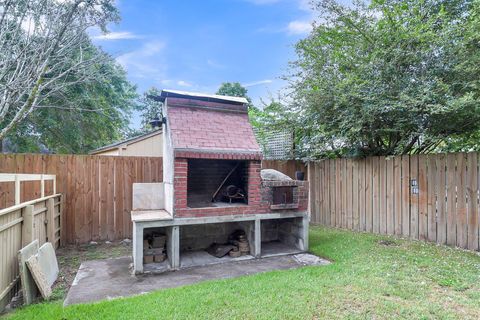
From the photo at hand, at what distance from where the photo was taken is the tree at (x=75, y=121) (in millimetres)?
9031

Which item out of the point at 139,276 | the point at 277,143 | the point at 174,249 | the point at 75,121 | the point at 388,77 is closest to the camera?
the point at 139,276

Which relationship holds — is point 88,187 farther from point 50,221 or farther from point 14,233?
point 14,233

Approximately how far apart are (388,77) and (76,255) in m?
6.92

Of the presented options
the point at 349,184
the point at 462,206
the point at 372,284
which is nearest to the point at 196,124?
the point at 372,284

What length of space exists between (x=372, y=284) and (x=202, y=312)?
7.07ft

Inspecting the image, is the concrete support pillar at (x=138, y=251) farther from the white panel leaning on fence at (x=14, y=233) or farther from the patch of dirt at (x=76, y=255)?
the white panel leaning on fence at (x=14, y=233)

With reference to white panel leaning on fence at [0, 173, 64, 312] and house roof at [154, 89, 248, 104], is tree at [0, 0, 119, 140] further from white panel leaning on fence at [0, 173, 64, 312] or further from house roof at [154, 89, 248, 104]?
house roof at [154, 89, 248, 104]

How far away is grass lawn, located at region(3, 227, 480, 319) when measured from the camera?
2.81 meters

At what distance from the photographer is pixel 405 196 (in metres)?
5.98

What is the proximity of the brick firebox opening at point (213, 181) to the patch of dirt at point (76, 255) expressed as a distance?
170 cm

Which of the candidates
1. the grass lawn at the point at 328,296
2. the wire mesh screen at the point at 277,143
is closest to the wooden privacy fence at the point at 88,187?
the grass lawn at the point at 328,296

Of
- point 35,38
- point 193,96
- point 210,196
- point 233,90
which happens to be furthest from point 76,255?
point 233,90

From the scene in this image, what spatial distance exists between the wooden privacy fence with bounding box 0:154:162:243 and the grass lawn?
10.2 feet

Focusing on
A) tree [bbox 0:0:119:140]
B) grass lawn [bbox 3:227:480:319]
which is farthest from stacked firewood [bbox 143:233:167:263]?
tree [bbox 0:0:119:140]
